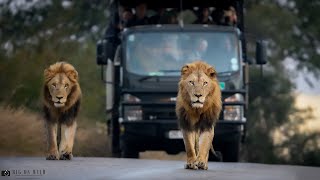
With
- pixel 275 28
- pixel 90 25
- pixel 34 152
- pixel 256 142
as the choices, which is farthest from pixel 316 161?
pixel 90 25

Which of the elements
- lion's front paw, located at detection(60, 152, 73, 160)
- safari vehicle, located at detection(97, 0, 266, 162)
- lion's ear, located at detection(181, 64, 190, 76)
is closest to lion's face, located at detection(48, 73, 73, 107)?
lion's front paw, located at detection(60, 152, 73, 160)

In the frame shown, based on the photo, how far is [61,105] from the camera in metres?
13.7

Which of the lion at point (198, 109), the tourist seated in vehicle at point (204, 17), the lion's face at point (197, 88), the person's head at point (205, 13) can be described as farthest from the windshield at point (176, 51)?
the lion's face at point (197, 88)

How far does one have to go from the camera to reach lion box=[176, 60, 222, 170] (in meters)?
12.6

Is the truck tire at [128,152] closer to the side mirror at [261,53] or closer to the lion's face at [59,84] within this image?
the side mirror at [261,53]

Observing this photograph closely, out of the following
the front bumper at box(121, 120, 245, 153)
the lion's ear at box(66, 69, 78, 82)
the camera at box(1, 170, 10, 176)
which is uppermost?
the lion's ear at box(66, 69, 78, 82)

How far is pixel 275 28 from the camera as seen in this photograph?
3575 centimetres

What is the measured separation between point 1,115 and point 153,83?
3.12 m

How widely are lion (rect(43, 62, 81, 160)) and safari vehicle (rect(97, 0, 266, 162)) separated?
448 cm

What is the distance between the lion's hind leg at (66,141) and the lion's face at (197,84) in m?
1.84

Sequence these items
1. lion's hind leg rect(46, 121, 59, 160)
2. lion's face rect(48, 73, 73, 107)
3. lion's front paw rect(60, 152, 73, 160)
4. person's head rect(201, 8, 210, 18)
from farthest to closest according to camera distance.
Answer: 1. person's head rect(201, 8, 210, 18)
2. lion's front paw rect(60, 152, 73, 160)
3. lion's hind leg rect(46, 121, 59, 160)
4. lion's face rect(48, 73, 73, 107)

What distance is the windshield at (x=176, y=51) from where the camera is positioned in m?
18.6

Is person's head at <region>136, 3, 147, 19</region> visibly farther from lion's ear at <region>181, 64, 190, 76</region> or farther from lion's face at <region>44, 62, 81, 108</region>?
lion's ear at <region>181, 64, 190, 76</region>

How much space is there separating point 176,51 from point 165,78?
586mm
